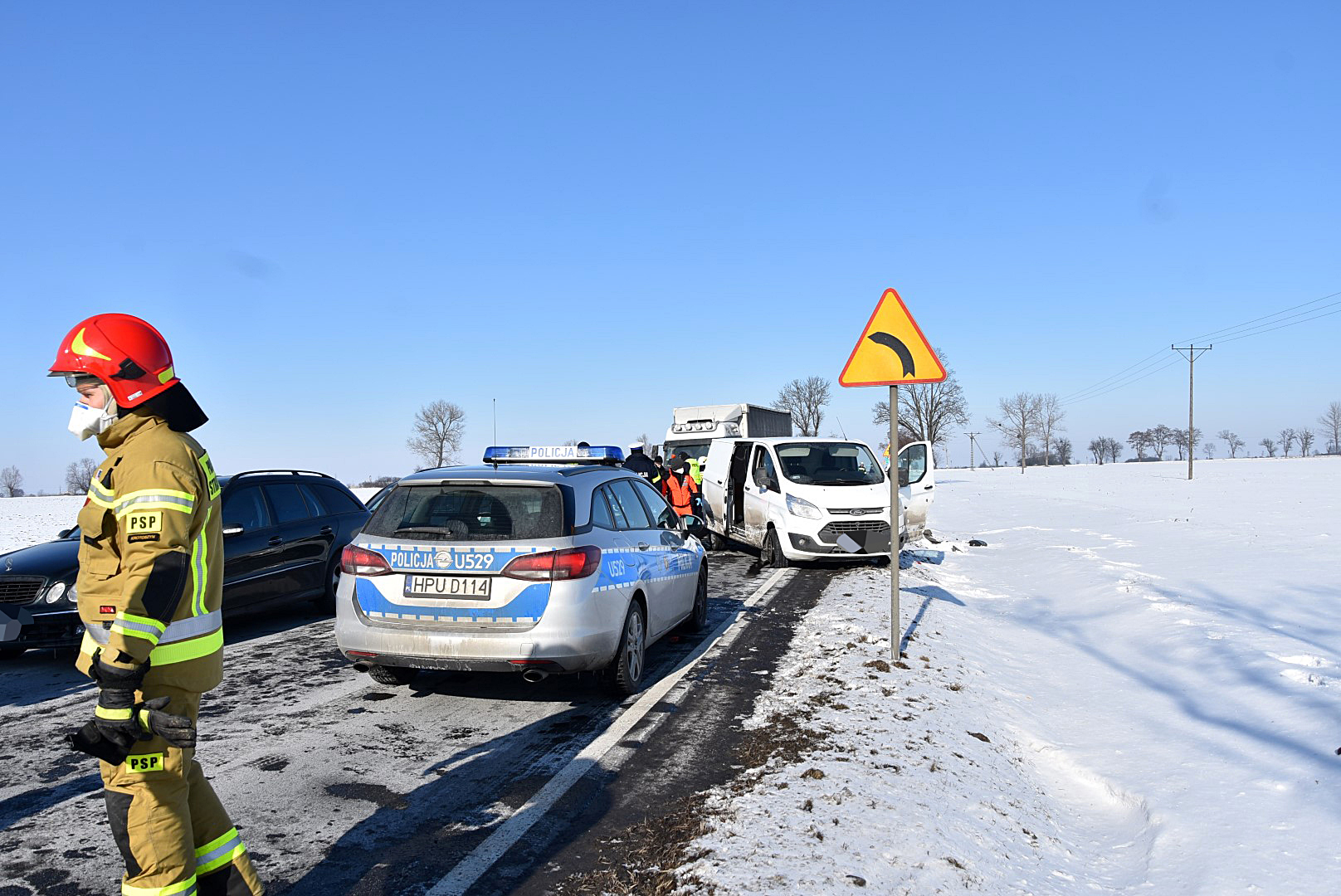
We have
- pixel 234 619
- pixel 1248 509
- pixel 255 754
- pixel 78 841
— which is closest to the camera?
pixel 78 841

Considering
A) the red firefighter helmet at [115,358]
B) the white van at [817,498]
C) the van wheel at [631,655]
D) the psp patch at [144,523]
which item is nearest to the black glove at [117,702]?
the psp patch at [144,523]

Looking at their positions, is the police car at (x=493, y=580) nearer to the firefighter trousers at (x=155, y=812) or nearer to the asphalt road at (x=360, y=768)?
the asphalt road at (x=360, y=768)

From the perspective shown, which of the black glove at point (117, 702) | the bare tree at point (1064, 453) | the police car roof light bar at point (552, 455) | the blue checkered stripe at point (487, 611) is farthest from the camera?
the bare tree at point (1064, 453)

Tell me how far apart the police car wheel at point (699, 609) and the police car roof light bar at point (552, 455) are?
4.75 feet

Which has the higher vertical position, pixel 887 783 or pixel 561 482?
pixel 561 482

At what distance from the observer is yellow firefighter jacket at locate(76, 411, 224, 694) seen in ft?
8.07

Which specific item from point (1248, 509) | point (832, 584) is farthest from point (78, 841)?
point (1248, 509)

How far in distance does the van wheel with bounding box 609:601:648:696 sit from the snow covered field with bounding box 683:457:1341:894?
39.2 inches

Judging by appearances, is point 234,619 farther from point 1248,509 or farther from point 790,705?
point 1248,509

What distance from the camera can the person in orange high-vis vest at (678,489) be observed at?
14.1m

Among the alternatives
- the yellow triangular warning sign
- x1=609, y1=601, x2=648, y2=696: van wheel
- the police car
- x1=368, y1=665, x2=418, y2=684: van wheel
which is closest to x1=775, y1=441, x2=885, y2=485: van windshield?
the yellow triangular warning sign

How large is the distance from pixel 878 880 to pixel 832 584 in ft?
27.5

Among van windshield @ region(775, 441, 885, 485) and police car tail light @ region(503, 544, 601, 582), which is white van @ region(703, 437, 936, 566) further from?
police car tail light @ region(503, 544, 601, 582)

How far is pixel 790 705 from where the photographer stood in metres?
5.83
